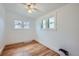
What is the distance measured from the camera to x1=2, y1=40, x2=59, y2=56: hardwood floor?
99 cm

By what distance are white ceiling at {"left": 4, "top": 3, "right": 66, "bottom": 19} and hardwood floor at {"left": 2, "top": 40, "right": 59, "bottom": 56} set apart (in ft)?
1.22

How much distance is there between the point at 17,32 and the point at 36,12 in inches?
13.8

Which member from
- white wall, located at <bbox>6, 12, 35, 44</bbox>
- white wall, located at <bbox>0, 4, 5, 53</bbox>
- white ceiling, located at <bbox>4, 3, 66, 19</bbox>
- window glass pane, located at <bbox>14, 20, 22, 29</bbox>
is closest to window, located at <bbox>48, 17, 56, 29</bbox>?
white ceiling, located at <bbox>4, 3, 66, 19</bbox>

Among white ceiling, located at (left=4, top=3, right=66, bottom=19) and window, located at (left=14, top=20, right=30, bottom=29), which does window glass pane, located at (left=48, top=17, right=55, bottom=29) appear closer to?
white ceiling, located at (left=4, top=3, right=66, bottom=19)

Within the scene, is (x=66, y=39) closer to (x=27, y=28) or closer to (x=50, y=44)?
(x=50, y=44)

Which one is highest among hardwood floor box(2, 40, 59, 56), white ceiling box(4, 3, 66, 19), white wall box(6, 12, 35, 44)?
white ceiling box(4, 3, 66, 19)

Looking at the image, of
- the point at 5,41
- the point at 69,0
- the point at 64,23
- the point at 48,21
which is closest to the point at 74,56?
the point at 64,23

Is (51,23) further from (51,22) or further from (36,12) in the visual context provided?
(36,12)

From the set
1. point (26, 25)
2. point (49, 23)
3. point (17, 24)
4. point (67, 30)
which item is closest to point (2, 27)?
point (17, 24)

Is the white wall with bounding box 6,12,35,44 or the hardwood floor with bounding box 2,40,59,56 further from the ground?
the white wall with bounding box 6,12,35,44

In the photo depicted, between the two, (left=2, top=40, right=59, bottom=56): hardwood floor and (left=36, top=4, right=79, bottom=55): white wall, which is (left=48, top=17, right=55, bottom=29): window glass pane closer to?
(left=36, top=4, right=79, bottom=55): white wall

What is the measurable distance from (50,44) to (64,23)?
334 millimetres

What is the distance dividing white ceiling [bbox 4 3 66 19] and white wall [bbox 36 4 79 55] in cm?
5

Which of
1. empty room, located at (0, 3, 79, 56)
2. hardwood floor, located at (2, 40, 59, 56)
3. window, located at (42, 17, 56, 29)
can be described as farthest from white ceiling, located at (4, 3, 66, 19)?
hardwood floor, located at (2, 40, 59, 56)
